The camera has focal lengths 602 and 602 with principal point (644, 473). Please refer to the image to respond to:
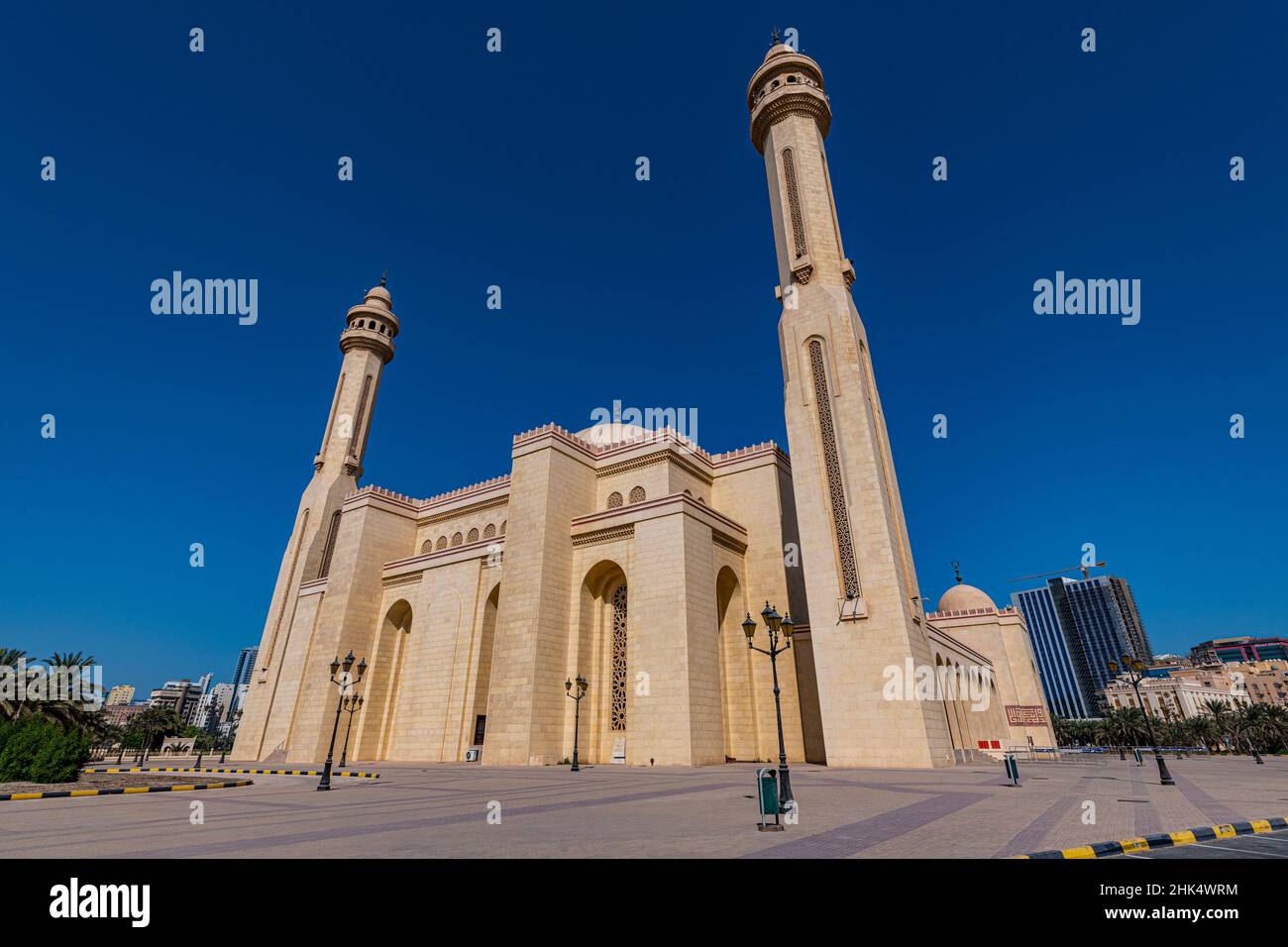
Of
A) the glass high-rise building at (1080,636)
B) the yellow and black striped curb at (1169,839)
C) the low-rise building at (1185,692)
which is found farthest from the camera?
the glass high-rise building at (1080,636)

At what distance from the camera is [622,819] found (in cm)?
783

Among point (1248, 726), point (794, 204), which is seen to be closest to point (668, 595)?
point (794, 204)

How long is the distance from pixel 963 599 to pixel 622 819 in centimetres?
4003

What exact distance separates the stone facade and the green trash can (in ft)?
44.8

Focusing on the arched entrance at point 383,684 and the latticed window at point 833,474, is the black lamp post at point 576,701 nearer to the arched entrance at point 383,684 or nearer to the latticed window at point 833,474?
the latticed window at point 833,474

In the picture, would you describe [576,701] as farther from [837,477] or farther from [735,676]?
[837,477]

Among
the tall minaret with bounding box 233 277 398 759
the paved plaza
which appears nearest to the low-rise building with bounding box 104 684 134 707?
the tall minaret with bounding box 233 277 398 759

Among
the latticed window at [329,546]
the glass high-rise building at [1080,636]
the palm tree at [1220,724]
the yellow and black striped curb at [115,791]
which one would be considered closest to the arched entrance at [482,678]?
the yellow and black striped curb at [115,791]

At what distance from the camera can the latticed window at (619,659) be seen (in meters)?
24.1

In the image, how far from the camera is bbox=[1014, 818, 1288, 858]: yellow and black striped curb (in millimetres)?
5422

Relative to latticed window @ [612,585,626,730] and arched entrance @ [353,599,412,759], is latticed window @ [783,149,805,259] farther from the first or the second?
arched entrance @ [353,599,412,759]

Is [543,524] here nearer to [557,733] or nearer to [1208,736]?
[557,733]

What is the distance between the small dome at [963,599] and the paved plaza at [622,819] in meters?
28.1
